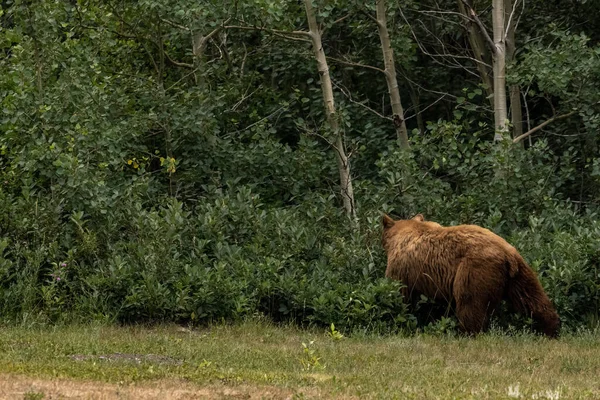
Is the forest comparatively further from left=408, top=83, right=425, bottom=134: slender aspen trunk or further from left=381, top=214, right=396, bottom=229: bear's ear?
left=381, top=214, right=396, bottom=229: bear's ear

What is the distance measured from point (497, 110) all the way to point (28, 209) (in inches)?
299

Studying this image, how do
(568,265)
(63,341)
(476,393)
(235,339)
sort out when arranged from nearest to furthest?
(476,393)
(63,341)
(235,339)
(568,265)

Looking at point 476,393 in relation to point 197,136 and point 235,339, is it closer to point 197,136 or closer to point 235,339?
point 235,339

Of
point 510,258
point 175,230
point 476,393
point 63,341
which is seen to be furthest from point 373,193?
point 476,393

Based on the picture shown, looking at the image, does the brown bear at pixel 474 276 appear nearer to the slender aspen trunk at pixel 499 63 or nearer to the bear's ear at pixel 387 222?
the bear's ear at pixel 387 222

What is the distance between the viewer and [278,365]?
34.2 ft

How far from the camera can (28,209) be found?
14508 mm

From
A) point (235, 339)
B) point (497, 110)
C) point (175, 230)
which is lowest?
point (235, 339)

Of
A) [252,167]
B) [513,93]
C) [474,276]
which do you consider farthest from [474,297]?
[513,93]

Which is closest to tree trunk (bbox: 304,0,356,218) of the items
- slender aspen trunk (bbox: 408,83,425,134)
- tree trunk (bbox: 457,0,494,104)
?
tree trunk (bbox: 457,0,494,104)

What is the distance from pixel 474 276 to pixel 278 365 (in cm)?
305

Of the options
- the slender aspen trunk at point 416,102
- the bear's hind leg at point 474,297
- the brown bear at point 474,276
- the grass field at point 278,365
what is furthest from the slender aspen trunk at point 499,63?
the grass field at point 278,365

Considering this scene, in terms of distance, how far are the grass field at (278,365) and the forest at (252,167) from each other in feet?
2.66

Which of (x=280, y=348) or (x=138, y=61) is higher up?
(x=138, y=61)
